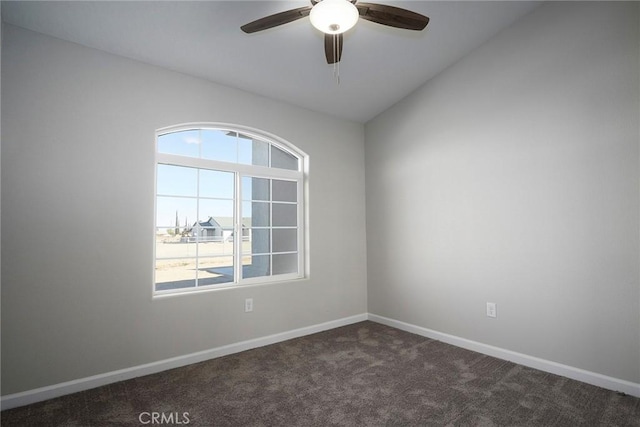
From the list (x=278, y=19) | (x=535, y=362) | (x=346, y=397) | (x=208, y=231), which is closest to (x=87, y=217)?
(x=208, y=231)

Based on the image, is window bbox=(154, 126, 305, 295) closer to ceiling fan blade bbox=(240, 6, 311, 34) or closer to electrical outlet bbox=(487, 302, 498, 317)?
ceiling fan blade bbox=(240, 6, 311, 34)

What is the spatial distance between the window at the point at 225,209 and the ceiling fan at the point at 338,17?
139cm

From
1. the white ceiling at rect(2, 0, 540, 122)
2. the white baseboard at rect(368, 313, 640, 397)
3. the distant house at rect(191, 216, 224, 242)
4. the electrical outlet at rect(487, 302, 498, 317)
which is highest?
the white ceiling at rect(2, 0, 540, 122)

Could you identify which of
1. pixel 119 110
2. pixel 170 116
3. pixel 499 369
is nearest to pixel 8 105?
pixel 119 110

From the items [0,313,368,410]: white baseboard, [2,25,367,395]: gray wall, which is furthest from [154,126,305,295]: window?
[0,313,368,410]: white baseboard

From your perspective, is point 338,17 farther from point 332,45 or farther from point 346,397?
point 346,397

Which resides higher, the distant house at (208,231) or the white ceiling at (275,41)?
the white ceiling at (275,41)

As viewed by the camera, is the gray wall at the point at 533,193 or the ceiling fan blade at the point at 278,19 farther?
the gray wall at the point at 533,193

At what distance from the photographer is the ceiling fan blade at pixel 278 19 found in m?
1.95

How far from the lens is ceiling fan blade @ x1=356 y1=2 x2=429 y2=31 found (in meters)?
1.92

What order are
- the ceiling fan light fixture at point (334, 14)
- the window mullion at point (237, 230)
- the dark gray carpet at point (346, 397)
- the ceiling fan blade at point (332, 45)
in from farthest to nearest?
the window mullion at point (237, 230) < the ceiling fan blade at point (332, 45) < the dark gray carpet at point (346, 397) < the ceiling fan light fixture at point (334, 14)

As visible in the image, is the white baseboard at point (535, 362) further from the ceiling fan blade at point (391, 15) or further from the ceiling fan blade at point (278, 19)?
the ceiling fan blade at point (278, 19)

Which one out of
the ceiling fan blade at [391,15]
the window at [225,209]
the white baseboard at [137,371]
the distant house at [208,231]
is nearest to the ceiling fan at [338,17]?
the ceiling fan blade at [391,15]

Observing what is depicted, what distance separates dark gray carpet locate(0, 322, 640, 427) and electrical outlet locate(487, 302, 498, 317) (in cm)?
38
